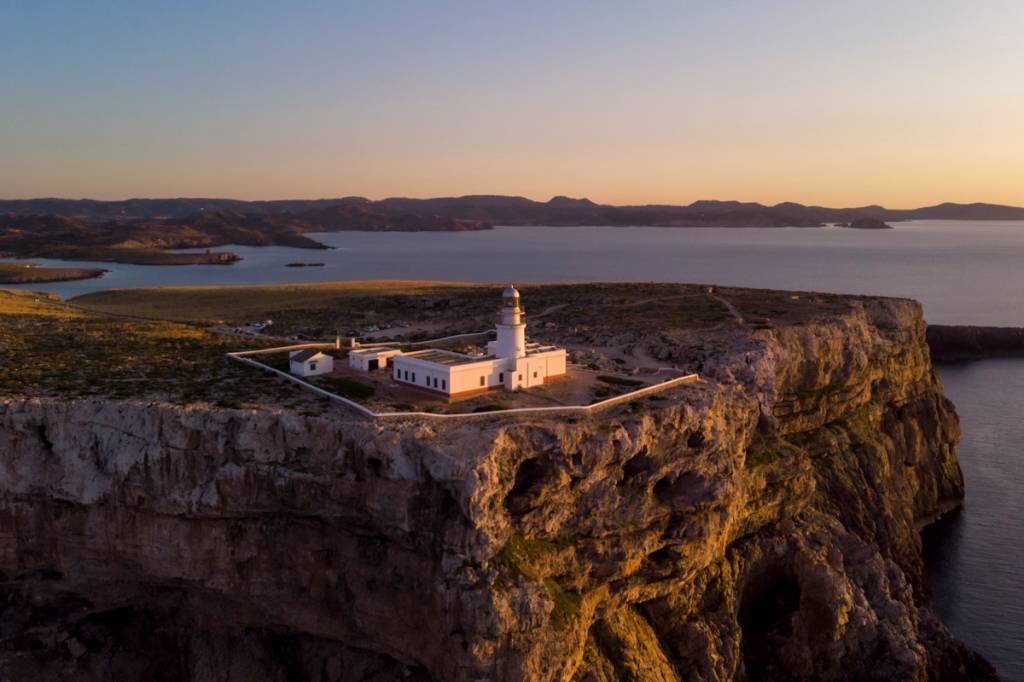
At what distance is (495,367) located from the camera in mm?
32062

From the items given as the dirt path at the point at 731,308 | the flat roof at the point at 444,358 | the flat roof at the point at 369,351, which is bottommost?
the flat roof at the point at 369,351

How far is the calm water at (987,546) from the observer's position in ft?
117

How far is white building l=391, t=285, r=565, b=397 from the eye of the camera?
30.8 metres

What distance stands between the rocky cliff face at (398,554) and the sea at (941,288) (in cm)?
690

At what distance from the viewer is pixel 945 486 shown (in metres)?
48.6

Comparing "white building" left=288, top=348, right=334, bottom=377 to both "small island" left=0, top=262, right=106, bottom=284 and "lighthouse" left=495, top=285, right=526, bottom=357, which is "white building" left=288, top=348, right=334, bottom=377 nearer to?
"lighthouse" left=495, top=285, right=526, bottom=357

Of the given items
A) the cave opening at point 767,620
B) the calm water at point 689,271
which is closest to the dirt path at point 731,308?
the cave opening at point 767,620

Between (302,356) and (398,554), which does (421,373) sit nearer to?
(302,356)

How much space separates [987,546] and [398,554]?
1425 inches

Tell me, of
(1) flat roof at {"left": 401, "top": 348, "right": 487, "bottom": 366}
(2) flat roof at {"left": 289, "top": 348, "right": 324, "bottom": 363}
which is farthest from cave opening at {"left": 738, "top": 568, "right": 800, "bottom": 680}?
(2) flat roof at {"left": 289, "top": 348, "right": 324, "bottom": 363}

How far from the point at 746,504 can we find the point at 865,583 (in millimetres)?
7758

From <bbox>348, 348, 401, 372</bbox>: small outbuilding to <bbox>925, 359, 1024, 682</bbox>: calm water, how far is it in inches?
1207

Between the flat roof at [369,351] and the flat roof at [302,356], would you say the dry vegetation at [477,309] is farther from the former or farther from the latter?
the flat roof at [302,356]

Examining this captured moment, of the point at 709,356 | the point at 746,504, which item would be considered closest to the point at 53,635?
the point at 746,504
